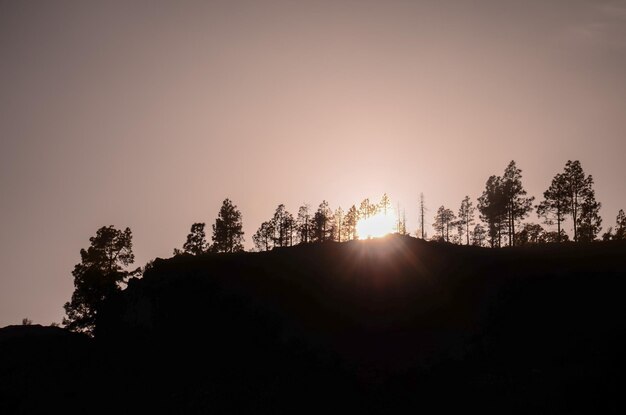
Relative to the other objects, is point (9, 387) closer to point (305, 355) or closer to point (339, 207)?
point (305, 355)

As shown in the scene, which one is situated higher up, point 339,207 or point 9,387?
point 339,207

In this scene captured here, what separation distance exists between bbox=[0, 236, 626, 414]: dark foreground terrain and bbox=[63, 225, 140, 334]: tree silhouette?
4.43 metres

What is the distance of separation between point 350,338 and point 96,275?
3523cm

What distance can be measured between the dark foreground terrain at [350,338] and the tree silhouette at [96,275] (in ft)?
14.5

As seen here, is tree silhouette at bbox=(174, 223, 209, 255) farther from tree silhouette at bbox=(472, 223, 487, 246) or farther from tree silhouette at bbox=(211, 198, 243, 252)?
tree silhouette at bbox=(472, 223, 487, 246)

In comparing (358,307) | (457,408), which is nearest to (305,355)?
(358,307)

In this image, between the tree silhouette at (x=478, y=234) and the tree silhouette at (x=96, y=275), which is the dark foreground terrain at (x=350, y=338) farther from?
the tree silhouette at (x=478, y=234)

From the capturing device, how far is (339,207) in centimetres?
11919

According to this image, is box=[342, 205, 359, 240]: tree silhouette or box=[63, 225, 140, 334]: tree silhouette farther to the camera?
box=[342, 205, 359, 240]: tree silhouette

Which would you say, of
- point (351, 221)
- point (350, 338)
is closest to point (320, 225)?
point (351, 221)

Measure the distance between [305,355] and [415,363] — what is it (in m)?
8.87

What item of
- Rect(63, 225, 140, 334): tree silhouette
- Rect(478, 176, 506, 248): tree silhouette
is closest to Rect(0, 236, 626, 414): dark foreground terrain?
Rect(63, 225, 140, 334): tree silhouette

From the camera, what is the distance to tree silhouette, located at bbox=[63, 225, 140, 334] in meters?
61.4

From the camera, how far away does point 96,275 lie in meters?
63.3
